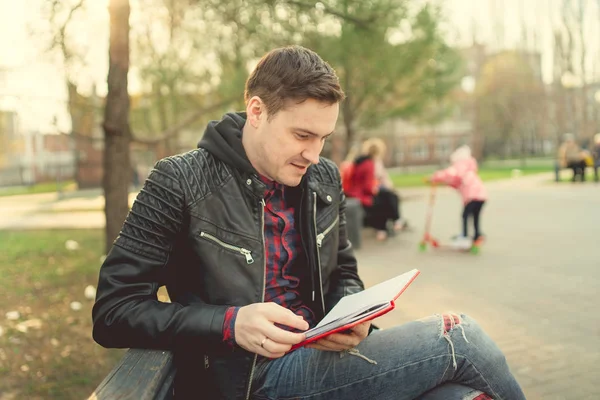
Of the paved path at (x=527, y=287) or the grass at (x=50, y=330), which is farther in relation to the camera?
the paved path at (x=527, y=287)

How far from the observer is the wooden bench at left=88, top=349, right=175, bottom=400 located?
4.96 ft

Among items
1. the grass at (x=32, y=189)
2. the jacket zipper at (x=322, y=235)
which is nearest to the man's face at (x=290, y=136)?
the jacket zipper at (x=322, y=235)

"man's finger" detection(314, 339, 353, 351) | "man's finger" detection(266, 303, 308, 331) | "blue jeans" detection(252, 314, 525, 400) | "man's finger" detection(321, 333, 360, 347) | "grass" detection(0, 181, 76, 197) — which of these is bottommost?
"grass" detection(0, 181, 76, 197)

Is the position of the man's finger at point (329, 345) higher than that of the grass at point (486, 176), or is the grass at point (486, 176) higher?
the man's finger at point (329, 345)

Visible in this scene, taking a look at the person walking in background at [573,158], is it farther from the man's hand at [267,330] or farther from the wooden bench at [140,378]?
the wooden bench at [140,378]

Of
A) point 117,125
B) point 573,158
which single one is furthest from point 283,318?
point 573,158

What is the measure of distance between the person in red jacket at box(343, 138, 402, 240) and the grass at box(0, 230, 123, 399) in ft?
15.0

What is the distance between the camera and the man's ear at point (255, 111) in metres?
2.09

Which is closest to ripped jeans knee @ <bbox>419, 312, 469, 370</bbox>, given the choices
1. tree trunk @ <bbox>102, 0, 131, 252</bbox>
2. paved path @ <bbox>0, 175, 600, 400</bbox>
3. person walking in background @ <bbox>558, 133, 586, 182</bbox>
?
paved path @ <bbox>0, 175, 600, 400</bbox>

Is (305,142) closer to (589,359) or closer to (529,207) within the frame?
(589,359)

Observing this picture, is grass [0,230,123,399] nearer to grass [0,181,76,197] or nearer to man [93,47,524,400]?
man [93,47,524,400]

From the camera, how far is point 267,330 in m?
1.70

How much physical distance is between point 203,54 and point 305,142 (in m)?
12.3

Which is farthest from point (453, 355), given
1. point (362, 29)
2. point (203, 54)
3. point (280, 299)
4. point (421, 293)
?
point (203, 54)
